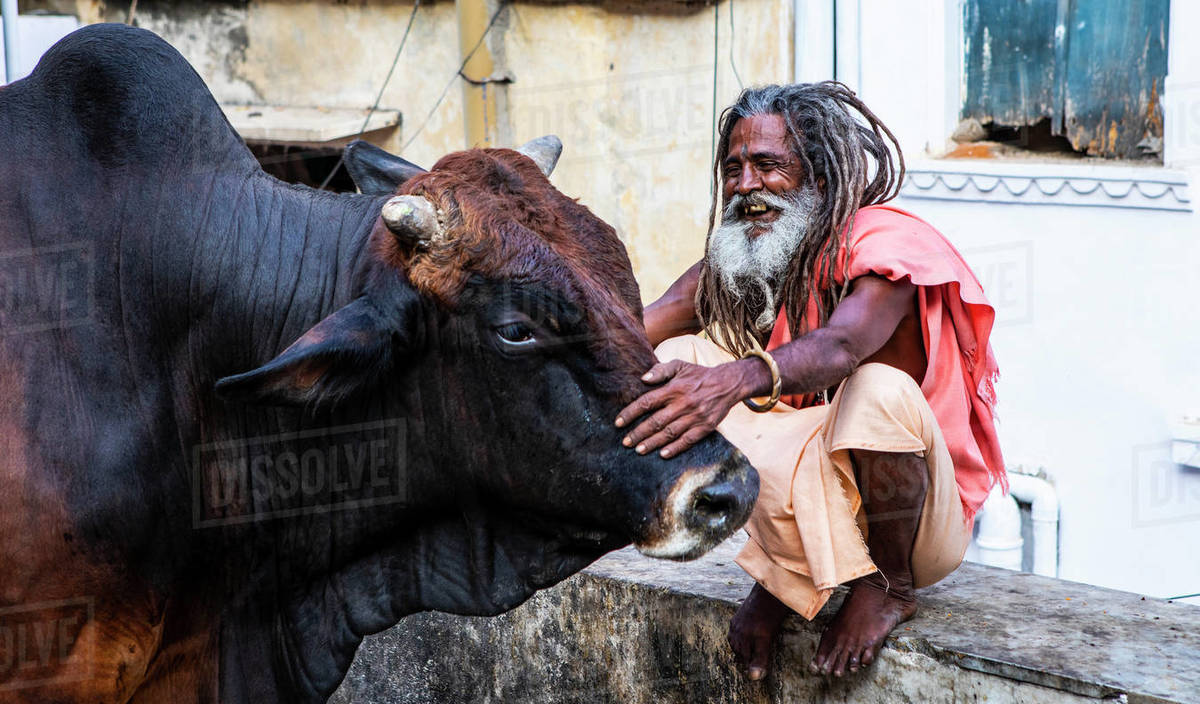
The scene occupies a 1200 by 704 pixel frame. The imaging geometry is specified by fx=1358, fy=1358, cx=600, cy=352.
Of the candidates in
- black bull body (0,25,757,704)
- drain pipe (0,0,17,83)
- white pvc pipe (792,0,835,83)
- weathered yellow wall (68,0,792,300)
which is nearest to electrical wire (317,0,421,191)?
weathered yellow wall (68,0,792,300)

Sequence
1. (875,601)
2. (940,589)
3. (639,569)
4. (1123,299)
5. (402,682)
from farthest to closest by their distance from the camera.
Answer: (1123,299)
(402,682)
(639,569)
(940,589)
(875,601)

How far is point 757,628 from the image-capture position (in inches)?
132

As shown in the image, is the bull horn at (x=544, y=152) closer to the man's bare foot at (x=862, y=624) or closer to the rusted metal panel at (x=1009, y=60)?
the man's bare foot at (x=862, y=624)

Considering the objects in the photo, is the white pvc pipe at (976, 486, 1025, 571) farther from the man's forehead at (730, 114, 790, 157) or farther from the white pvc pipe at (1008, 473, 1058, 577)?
the man's forehead at (730, 114, 790, 157)

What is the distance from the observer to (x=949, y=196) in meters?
5.29

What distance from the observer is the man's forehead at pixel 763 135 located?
11.3ft

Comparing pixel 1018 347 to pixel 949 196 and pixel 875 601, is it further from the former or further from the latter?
pixel 875 601

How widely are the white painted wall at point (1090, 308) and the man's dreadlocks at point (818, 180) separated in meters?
1.63

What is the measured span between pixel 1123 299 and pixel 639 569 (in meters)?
2.15

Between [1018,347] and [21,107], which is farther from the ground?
[21,107]

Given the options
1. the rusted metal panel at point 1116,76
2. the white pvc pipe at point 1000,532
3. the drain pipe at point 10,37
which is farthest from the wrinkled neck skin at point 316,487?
the rusted metal panel at point 1116,76

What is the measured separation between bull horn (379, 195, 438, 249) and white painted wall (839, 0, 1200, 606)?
122 inches

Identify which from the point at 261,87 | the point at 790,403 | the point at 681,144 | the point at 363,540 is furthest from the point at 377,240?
the point at 261,87

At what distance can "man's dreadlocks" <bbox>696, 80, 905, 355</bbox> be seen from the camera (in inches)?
132
